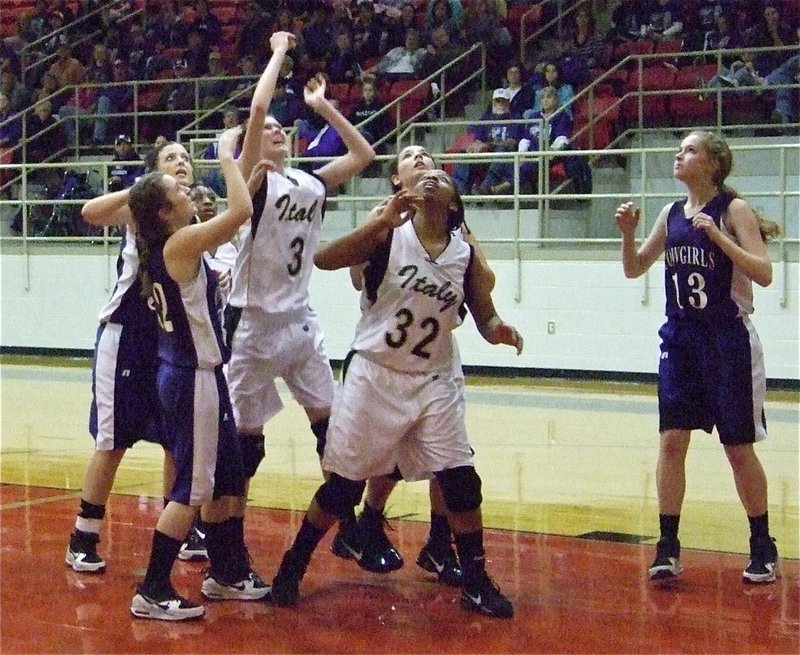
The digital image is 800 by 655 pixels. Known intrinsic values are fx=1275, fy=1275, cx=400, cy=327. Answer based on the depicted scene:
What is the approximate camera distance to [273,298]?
5.04m

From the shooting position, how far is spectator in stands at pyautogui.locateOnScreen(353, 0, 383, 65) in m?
16.3

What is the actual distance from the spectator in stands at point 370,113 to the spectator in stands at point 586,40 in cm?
230

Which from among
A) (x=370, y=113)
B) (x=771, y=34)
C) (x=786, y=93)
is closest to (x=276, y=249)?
(x=786, y=93)

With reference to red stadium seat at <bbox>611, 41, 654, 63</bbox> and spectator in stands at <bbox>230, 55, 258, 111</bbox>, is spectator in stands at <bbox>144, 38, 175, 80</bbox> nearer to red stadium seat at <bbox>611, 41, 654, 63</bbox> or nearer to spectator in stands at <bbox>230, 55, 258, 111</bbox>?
spectator in stands at <bbox>230, 55, 258, 111</bbox>

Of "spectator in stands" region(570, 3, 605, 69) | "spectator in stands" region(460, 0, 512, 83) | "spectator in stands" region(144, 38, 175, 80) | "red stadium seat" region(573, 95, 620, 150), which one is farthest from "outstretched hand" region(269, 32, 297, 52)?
"spectator in stands" region(144, 38, 175, 80)

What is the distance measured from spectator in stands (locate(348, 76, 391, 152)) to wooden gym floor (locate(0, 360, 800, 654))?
6.24m

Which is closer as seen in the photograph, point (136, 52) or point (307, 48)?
point (307, 48)

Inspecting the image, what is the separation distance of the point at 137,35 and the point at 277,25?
2587 mm

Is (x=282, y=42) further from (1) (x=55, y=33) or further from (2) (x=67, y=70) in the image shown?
(1) (x=55, y=33)

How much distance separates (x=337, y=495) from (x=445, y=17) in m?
12.1

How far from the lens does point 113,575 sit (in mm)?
5141

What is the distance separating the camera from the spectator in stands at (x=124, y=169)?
48.9 feet

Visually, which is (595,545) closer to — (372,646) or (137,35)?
(372,646)

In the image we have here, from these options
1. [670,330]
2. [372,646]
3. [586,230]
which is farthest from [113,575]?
[586,230]
